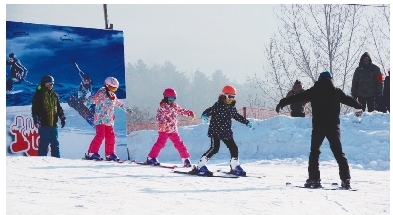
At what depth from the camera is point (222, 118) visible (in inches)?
397

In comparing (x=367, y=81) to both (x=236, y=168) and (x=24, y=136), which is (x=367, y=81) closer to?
(x=236, y=168)

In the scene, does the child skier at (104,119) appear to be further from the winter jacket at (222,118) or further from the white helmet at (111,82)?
the winter jacket at (222,118)

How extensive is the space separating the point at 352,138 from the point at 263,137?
214 cm

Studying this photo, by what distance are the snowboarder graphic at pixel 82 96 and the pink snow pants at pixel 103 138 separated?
1.56 metres

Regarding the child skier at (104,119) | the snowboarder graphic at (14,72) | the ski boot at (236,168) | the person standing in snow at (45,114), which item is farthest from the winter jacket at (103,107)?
the ski boot at (236,168)

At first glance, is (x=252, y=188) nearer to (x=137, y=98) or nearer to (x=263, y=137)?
(x=263, y=137)

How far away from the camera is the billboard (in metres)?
12.0

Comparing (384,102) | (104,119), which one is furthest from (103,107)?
(384,102)

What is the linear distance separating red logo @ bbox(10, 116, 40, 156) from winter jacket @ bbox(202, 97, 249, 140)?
397 cm

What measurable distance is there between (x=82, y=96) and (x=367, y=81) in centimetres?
701

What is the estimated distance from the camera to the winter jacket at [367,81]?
1541 cm

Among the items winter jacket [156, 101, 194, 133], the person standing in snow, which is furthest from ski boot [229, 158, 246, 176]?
the person standing in snow

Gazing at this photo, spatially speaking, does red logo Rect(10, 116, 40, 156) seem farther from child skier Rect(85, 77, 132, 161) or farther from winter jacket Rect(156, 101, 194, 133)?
winter jacket Rect(156, 101, 194, 133)

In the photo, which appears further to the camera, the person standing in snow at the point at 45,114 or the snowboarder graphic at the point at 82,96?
the snowboarder graphic at the point at 82,96
